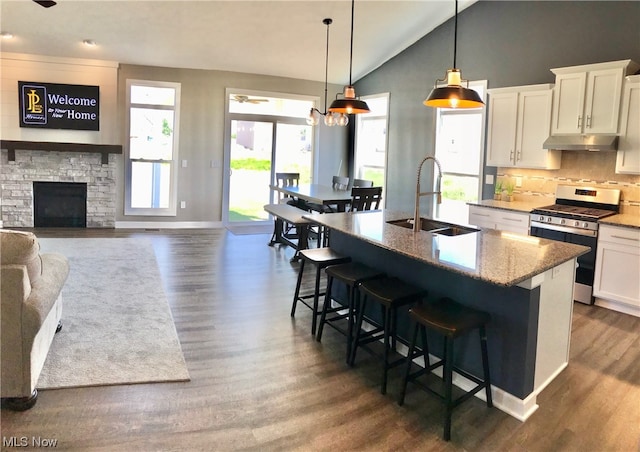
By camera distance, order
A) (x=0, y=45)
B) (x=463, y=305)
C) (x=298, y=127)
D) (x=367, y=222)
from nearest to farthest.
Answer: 1. (x=463, y=305)
2. (x=367, y=222)
3. (x=0, y=45)
4. (x=298, y=127)

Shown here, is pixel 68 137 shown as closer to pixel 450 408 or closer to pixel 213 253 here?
pixel 213 253

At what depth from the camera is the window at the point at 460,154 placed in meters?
6.08

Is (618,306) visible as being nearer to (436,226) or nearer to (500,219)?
(500,219)

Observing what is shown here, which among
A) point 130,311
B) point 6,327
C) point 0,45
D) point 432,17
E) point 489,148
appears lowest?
point 130,311

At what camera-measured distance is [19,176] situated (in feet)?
23.5

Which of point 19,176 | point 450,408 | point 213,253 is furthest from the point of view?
point 19,176

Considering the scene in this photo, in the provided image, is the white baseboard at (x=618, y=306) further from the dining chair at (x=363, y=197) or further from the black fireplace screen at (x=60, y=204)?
the black fireplace screen at (x=60, y=204)

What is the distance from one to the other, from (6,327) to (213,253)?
3.86m

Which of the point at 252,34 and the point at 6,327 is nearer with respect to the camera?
the point at 6,327

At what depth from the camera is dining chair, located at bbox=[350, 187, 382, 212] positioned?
5280 millimetres

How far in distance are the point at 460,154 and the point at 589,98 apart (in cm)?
198

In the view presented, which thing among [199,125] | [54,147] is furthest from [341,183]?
[54,147]

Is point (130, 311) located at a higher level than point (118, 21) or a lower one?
lower

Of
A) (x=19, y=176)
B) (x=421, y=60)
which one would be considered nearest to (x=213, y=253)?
(x=19, y=176)
